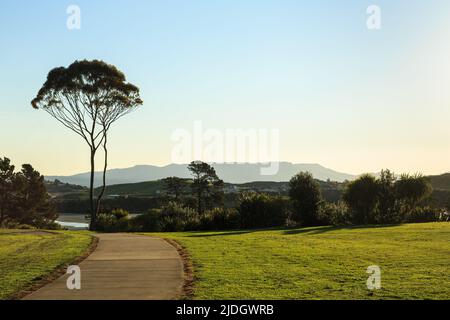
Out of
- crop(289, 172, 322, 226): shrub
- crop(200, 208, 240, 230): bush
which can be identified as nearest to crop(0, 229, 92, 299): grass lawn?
crop(200, 208, 240, 230): bush

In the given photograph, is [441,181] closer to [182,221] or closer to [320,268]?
[182,221]

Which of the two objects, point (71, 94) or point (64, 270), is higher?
point (71, 94)

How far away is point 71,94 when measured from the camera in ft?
134

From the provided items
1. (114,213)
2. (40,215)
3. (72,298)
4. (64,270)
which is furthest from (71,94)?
(72,298)

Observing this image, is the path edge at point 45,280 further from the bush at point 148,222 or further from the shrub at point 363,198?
the shrub at point 363,198

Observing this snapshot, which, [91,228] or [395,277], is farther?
[91,228]

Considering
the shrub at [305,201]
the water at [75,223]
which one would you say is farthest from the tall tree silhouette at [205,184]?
the shrub at [305,201]

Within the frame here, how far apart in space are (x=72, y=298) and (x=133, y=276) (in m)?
2.21

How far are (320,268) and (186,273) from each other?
325 centimetres

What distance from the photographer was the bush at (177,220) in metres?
31.6

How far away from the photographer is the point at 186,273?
436 inches
